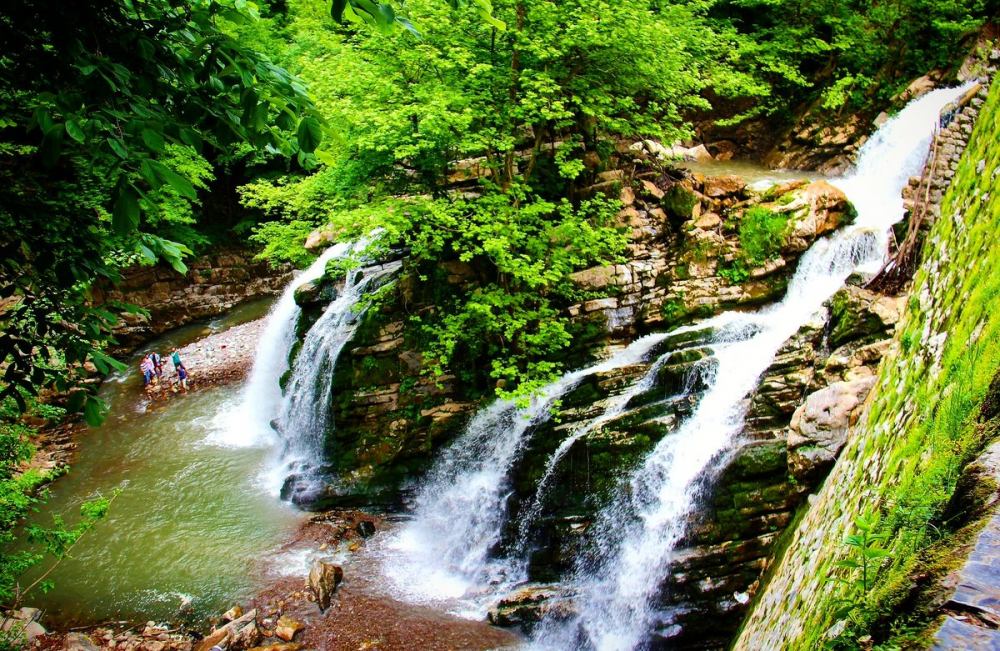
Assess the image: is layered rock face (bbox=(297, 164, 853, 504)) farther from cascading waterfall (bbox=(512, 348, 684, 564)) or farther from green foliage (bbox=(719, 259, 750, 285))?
cascading waterfall (bbox=(512, 348, 684, 564))

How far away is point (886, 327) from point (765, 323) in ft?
6.90

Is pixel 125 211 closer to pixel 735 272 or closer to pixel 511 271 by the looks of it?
pixel 511 271

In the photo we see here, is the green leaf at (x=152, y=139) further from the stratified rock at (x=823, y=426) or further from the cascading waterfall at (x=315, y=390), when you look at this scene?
the cascading waterfall at (x=315, y=390)

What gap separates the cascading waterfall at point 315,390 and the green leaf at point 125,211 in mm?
9995

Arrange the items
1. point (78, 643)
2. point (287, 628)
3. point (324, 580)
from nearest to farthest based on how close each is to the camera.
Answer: point (78, 643), point (287, 628), point (324, 580)

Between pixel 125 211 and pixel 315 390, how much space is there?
11.2 meters

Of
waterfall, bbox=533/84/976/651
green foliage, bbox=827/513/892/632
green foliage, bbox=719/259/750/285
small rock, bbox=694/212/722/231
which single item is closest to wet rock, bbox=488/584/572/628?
waterfall, bbox=533/84/976/651

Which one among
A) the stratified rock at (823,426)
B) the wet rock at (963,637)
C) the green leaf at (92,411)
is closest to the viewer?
the wet rock at (963,637)

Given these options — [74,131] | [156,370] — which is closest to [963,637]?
[74,131]

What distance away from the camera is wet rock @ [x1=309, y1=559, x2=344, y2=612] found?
8.69 m

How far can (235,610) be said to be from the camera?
851 cm

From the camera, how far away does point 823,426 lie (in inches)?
254

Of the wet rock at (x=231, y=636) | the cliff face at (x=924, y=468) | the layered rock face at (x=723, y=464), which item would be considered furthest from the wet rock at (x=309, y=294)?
the cliff face at (x=924, y=468)

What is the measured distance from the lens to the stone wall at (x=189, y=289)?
58.7 feet
